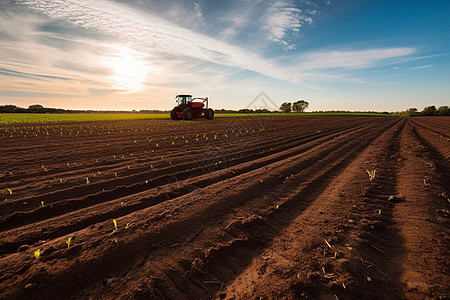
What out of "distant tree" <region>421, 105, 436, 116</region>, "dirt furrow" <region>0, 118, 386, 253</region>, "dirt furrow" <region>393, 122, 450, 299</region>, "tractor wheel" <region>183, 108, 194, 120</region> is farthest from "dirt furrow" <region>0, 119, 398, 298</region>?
"distant tree" <region>421, 105, 436, 116</region>

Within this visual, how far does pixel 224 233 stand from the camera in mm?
2840

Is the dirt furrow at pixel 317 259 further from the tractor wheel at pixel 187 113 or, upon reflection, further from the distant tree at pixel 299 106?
the distant tree at pixel 299 106

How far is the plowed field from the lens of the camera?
78.4 inches

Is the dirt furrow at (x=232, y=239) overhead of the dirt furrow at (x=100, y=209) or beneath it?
beneath

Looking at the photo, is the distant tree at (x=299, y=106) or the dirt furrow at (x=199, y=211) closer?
the dirt furrow at (x=199, y=211)

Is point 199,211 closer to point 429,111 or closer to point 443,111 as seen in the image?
point 443,111

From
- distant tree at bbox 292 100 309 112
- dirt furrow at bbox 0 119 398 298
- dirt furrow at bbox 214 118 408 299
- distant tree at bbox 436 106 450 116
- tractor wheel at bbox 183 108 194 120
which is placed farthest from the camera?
distant tree at bbox 292 100 309 112

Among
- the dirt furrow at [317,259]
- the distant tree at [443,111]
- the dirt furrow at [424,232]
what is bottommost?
the dirt furrow at [317,259]

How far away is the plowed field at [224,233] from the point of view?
1.99m

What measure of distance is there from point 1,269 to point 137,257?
1.37 meters

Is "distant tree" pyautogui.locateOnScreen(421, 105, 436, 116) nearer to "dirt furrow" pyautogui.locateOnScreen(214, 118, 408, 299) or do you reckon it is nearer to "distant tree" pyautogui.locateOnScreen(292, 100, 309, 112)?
"distant tree" pyautogui.locateOnScreen(292, 100, 309, 112)

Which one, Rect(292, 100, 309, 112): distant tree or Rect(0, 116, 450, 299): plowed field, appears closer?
Rect(0, 116, 450, 299): plowed field

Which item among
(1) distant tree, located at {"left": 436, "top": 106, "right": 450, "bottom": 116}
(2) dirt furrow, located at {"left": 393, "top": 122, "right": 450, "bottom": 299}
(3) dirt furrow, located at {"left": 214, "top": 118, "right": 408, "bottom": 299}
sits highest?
(1) distant tree, located at {"left": 436, "top": 106, "right": 450, "bottom": 116}

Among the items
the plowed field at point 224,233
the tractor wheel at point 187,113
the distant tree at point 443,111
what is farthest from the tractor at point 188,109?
the distant tree at point 443,111
